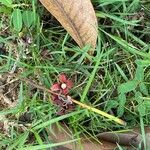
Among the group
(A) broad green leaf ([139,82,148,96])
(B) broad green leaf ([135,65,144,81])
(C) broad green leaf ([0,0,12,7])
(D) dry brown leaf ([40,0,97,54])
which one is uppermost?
(C) broad green leaf ([0,0,12,7])

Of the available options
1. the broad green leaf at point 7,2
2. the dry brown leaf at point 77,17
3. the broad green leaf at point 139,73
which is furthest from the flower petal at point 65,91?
the broad green leaf at point 7,2

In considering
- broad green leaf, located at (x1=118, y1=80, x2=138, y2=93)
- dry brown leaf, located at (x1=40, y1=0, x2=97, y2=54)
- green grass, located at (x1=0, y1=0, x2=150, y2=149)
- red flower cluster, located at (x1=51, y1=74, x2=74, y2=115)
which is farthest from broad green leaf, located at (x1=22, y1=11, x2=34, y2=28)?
broad green leaf, located at (x1=118, y1=80, x2=138, y2=93)

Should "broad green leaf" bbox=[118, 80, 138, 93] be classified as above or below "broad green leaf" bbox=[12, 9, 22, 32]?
below

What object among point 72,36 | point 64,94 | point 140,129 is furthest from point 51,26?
point 140,129

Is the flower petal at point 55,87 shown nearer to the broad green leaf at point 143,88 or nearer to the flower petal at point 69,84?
the flower petal at point 69,84

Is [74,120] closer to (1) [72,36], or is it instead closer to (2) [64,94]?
(2) [64,94]

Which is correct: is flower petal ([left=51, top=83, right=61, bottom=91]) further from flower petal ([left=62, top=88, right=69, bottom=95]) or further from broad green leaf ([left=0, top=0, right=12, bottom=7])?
broad green leaf ([left=0, top=0, right=12, bottom=7])

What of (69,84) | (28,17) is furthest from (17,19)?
(69,84)
